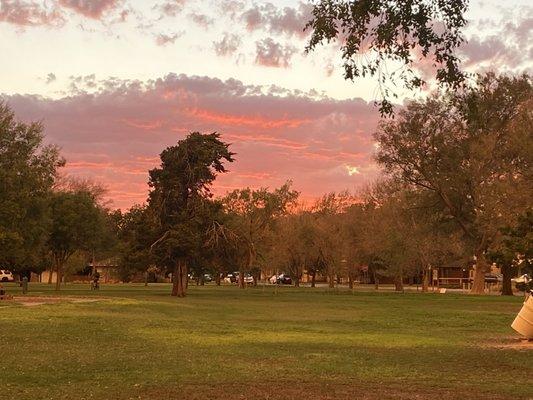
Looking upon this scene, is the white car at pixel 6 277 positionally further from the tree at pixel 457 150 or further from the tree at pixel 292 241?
the tree at pixel 457 150

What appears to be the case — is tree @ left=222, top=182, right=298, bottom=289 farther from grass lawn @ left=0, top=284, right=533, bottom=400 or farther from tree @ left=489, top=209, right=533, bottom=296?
tree @ left=489, top=209, right=533, bottom=296

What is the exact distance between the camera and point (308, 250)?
99.2 meters

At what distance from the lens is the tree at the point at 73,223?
7344 centimetres

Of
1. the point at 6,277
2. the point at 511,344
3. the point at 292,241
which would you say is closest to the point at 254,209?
the point at 292,241

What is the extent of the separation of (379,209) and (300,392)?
265 ft

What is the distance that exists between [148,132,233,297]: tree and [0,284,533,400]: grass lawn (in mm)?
30481

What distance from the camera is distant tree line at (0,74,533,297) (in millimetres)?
54719

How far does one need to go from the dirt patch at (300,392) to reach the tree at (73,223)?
61.9 metres

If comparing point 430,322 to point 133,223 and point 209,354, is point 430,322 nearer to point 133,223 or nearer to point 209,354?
point 209,354

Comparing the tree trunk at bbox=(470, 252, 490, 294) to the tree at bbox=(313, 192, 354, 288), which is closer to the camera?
the tree trunk at bbox=(470, 252, 490, 294)

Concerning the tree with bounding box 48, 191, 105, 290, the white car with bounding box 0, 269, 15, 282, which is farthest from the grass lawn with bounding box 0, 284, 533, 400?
the white car with bounding box 0, 269, 15, 282

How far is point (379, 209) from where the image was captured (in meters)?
92.1

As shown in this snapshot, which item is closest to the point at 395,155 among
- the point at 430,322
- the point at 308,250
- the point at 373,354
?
the point at 308,250

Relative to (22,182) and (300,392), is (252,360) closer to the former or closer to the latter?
(300,392)
